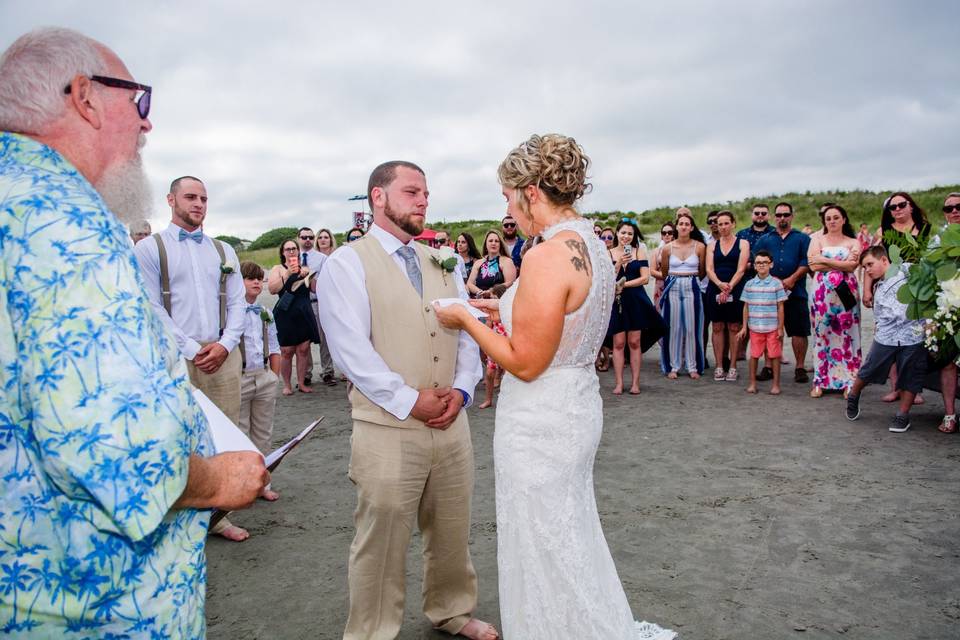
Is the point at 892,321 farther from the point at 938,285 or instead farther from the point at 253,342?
the point at 253,342

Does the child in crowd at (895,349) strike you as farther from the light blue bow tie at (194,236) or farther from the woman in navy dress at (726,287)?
the light blue bow tie at (194,236)

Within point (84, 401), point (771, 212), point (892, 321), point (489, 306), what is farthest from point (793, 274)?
point (771, 212)

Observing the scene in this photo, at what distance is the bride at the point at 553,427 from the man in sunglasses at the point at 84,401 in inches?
56.6

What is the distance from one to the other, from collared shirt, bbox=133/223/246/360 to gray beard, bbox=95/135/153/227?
107 inches

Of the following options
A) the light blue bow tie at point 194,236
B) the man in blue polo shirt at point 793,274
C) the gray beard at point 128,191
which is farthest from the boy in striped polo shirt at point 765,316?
the gray beard at point 128,191

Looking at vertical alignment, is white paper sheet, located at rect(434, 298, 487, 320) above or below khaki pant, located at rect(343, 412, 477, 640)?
above

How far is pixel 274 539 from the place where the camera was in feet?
15.6

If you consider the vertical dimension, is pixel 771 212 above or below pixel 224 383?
above

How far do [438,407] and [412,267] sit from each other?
0.72 m

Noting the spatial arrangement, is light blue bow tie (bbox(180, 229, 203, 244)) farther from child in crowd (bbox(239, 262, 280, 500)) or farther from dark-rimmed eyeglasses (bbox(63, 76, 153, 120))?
dark-rimmed eyeglasses (bbox(63, 76, 153, 120))

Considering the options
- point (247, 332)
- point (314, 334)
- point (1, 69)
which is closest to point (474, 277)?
point (314, 334)

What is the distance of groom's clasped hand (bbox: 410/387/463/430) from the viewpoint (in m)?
3.06

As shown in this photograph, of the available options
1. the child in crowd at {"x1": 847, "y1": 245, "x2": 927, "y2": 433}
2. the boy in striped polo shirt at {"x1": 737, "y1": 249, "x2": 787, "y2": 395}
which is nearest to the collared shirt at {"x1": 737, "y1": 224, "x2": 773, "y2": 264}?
the boy in striped polo shirt at {"x1": 737, "y1": 249, "x2": 787, "y2": 395}

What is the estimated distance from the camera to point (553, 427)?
9.19 ft
